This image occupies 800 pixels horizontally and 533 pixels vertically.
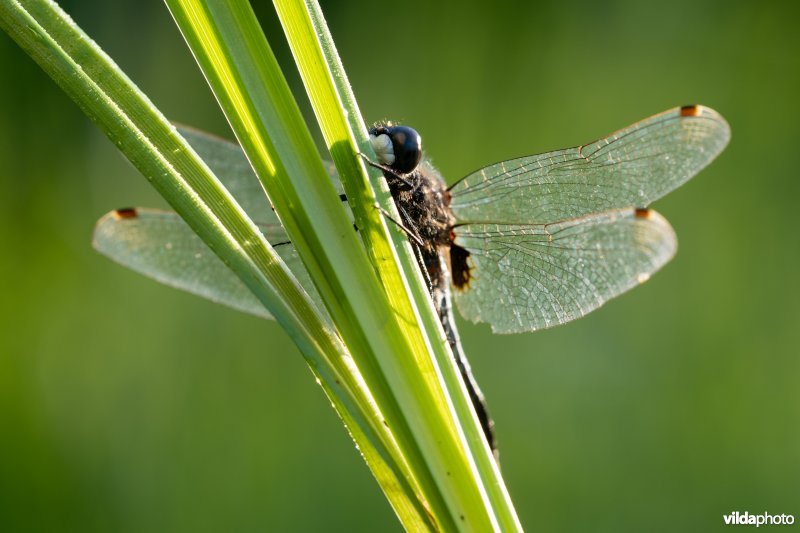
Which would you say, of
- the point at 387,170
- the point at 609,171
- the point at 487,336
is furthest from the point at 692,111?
the point at 487,336

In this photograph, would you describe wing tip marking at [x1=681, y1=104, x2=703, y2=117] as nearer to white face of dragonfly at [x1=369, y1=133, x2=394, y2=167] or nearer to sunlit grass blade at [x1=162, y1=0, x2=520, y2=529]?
white face of dragonfly at [x1=369, y1=133, x2=394, y2=167]

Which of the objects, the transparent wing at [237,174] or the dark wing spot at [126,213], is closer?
the dark wing spot at [126,213]

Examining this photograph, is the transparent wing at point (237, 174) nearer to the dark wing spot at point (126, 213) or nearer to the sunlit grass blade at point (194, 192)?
the dark wing spot at point (126, 213)

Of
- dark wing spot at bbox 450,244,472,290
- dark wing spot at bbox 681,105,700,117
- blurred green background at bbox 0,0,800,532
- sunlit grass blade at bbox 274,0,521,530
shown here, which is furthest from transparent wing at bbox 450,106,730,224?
blurred green background at bbox 0,0,800,532

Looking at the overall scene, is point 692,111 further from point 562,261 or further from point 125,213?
point 125,213

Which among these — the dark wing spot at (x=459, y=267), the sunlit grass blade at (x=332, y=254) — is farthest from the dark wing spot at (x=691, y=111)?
the sunlit grass blade at (x=332, y=254)

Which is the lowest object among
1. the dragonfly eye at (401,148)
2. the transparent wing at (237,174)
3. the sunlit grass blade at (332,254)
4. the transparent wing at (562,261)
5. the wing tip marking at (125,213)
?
the sunlit grass blade at (332,254)
